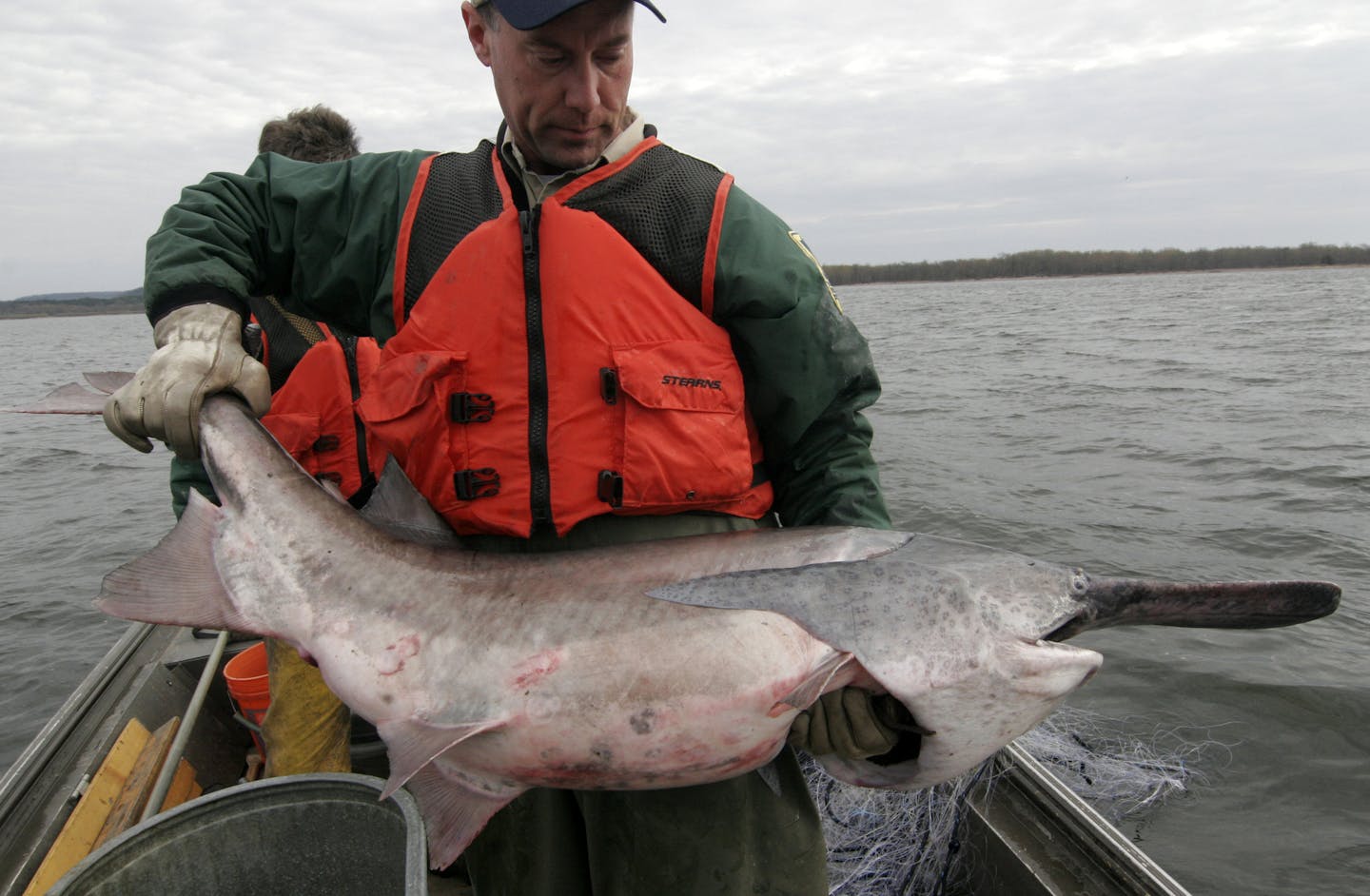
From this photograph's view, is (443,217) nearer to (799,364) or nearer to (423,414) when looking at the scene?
(423,414)

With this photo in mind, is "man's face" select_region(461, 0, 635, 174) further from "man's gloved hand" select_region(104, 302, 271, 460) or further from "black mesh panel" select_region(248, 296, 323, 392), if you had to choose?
"black mesh panel" select_region(248, 296, 323, 392)

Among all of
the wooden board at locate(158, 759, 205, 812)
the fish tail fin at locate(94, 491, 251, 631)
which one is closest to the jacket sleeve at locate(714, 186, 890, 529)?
Result: the fish tail fin at locate(94, 491, 251, 631)

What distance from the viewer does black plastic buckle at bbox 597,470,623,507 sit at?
2.36 metres

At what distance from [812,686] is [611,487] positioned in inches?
29.1

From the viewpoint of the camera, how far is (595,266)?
233cm

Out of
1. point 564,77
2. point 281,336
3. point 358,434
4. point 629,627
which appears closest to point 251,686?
point 358,434

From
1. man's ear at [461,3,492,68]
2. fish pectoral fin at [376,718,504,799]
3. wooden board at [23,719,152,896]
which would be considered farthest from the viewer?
wooden board at [23,719,152,896]

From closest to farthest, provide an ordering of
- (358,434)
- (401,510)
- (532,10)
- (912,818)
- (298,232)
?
(532,10)
(401,510)
(298,232)
(912,818)
(358,434)

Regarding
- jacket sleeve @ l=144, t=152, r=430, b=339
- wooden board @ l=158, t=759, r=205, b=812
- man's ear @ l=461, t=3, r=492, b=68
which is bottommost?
wooden board @ l=158, t=759, r=205, b=812

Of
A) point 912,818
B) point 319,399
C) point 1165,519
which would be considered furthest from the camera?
point 1165,519

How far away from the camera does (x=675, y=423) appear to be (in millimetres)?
2311

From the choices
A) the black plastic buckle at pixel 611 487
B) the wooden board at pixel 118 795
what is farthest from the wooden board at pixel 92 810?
the black plastic buckle at pixel 611 487

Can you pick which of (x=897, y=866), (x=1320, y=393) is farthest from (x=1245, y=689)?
(x=1320, y=393)

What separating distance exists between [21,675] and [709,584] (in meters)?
9.31
